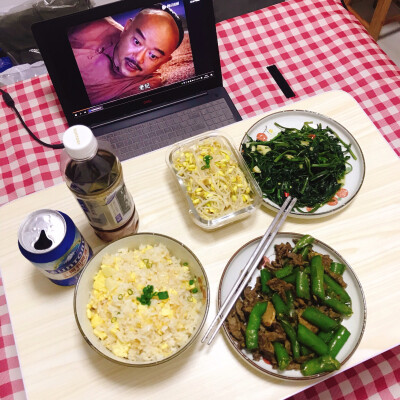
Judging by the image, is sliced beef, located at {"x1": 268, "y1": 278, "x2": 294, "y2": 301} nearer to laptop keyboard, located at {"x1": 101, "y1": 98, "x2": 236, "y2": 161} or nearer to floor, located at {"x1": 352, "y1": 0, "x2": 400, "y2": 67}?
laptop keyboard, located at {"x1": 101, "y1": 98, "x2": 236, "y2": 161}

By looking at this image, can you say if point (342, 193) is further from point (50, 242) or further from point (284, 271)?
point (50, 242)

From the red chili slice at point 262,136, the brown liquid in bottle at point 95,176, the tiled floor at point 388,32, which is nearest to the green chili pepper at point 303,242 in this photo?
the red chili slice at point 262,136

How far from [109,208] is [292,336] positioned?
531mm

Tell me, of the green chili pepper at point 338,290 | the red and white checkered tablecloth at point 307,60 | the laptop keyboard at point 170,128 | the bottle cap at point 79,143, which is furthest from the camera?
the red and white checkered tablecloth at point 307,60

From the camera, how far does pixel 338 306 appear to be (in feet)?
3.25

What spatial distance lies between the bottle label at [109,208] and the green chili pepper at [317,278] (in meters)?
0.49

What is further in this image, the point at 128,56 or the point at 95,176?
the point at 128,56

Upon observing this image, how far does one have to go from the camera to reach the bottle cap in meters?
0.81

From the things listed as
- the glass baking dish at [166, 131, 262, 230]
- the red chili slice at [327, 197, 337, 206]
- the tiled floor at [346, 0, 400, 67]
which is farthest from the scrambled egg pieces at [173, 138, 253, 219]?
the tiled floor at [346, 0, 400, 67]

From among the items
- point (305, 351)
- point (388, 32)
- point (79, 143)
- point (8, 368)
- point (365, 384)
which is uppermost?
point (79, 143)

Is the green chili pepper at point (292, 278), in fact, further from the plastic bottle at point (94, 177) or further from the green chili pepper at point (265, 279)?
Result: the plastic bottle at point (94, 177)

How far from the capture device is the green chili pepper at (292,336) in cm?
95

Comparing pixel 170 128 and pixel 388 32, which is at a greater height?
pixel 170 128

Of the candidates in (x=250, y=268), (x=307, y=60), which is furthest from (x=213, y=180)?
(x=307, y=60)
